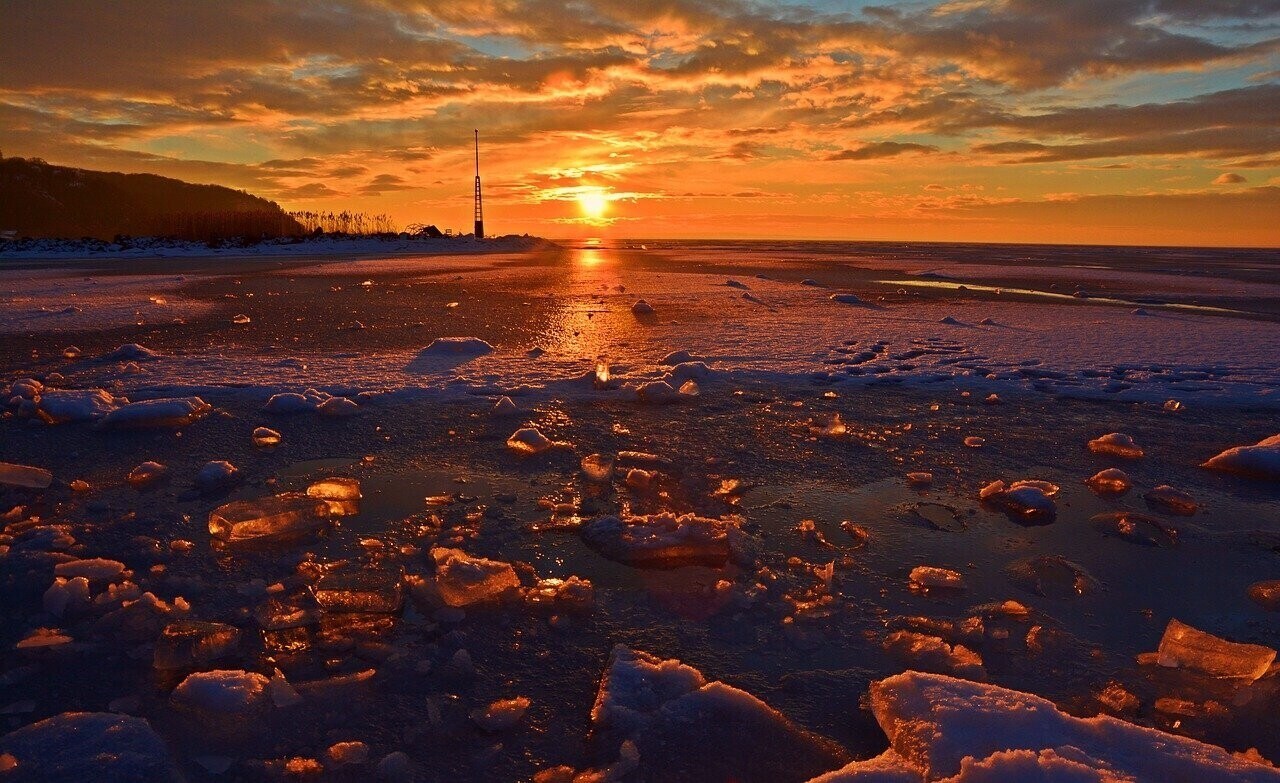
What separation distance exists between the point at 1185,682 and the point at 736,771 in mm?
1249

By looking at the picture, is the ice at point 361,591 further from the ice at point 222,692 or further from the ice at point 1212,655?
the ice at point 1212,655

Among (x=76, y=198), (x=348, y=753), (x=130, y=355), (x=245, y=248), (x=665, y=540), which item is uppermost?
(x=76, y=198)

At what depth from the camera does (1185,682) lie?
A: 1.78 metres

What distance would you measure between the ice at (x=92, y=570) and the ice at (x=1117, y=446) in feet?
14.5

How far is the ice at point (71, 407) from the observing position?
402cm

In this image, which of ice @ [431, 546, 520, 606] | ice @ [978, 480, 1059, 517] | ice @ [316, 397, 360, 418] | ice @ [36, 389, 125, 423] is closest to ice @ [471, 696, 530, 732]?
ice @ [431, 546, 520, 606]

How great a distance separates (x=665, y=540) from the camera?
2469 mm

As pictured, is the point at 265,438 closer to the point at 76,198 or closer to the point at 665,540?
the point at 665,540

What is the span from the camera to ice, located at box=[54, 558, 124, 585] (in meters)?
2.21

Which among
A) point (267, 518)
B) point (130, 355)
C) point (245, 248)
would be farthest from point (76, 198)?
point (267, 518)

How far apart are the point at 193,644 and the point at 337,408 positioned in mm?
2480

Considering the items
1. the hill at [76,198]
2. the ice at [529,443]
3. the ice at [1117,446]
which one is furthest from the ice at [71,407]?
the hill at [76,198]

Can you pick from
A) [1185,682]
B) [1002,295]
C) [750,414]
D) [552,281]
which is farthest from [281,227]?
[1185,682]

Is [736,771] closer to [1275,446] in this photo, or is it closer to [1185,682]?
[1185,682]
